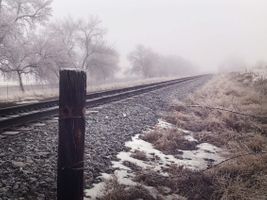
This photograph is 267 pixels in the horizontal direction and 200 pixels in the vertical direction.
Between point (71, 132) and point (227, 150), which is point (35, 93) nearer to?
point (227, 150)

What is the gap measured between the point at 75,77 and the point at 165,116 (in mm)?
8241

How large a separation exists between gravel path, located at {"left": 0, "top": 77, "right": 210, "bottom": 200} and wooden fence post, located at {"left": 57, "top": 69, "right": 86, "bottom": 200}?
4.21ft

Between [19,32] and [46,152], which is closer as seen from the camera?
[46,152]

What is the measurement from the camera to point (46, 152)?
17.5 feet

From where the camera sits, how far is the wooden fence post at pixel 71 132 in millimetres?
2547

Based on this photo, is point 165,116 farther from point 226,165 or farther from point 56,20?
point 56,20

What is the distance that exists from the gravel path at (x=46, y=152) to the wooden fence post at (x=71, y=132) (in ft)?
4.21

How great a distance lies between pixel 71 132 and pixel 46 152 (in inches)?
117

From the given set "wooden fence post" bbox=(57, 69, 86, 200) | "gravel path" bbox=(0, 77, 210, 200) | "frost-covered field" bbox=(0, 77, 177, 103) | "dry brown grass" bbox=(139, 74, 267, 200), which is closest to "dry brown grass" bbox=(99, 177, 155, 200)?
"gravel path" bbox=(0, 77, 210, 200)

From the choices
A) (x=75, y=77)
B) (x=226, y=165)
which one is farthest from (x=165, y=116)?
(x=75, y=77)

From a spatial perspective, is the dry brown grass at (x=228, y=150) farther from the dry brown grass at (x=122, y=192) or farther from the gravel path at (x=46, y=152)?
the gravel path at (x=46, y=152)

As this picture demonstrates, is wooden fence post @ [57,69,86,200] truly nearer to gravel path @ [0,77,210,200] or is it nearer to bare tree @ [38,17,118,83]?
gravel path @ [0,77,210,200]

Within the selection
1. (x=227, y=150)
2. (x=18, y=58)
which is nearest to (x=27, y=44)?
(x=18, y=58)

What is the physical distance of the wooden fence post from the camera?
100 inches
